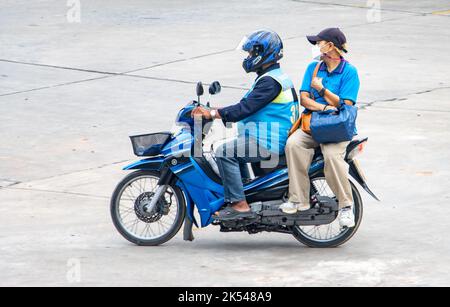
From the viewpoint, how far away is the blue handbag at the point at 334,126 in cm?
833

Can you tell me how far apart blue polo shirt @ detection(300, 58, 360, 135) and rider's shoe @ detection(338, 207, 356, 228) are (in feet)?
2.71

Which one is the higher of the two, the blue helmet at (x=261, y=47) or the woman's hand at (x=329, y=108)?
the blue helmet at (x=261, y=47)

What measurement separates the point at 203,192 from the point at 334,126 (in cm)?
116

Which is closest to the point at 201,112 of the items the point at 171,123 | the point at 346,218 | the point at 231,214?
the point at 231,214

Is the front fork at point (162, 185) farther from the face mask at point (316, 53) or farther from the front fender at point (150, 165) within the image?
the face mask at point (316, 53)

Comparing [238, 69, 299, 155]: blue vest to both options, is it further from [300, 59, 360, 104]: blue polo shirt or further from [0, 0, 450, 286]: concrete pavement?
[0, 0, 450, 286]: concrete pavement

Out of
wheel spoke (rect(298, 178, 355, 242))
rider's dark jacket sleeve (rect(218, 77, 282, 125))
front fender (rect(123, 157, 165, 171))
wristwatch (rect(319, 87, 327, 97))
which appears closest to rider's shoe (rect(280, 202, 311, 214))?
wheel spoke (rect(298, 178, 355, 242))

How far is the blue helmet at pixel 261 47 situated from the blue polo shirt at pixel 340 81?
334mm

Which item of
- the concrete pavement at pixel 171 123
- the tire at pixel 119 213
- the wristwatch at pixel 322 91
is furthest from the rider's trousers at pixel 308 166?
the tire at pixel 119 213

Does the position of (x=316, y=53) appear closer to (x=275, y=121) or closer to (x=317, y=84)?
(x=317, y=84)

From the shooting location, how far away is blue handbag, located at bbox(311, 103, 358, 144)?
8328 millimetres

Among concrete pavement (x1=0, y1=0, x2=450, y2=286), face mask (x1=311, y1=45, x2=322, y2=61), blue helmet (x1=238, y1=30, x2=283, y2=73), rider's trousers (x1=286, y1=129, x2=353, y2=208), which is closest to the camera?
concrete pavement (x1=0, y1=0, x2=450, y2=286)
